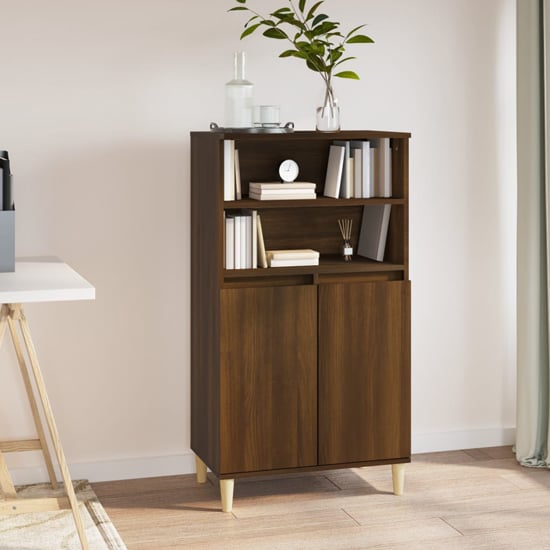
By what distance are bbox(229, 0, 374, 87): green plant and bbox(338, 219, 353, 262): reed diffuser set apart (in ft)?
1.76

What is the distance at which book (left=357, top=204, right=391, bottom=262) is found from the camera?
366 centimetres

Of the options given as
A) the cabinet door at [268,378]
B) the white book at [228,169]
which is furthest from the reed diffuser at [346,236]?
the white book at [228,169]

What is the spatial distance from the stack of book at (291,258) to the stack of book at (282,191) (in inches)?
7.9

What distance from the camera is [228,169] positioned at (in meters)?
3.38

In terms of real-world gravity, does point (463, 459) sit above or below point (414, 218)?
below

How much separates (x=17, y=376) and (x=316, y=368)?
3.71 ft

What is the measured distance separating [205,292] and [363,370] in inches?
25.1

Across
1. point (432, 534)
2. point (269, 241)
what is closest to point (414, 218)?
point (269, 241)

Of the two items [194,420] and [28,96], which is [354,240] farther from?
[28,96]

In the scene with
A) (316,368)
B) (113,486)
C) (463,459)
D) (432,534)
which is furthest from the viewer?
(463,459)

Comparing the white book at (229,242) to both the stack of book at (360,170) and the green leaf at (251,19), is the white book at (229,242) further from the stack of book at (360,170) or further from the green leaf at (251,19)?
the green leaf at (251,19)

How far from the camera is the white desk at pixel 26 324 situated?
2.72 m

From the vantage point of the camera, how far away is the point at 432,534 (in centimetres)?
328

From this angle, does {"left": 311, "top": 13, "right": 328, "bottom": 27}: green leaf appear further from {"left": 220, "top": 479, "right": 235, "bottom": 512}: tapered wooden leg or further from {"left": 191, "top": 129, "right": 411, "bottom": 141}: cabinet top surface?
{"left": 220, "top": 479, "right": 235, "bottom": 512}: tapered wooden leg
